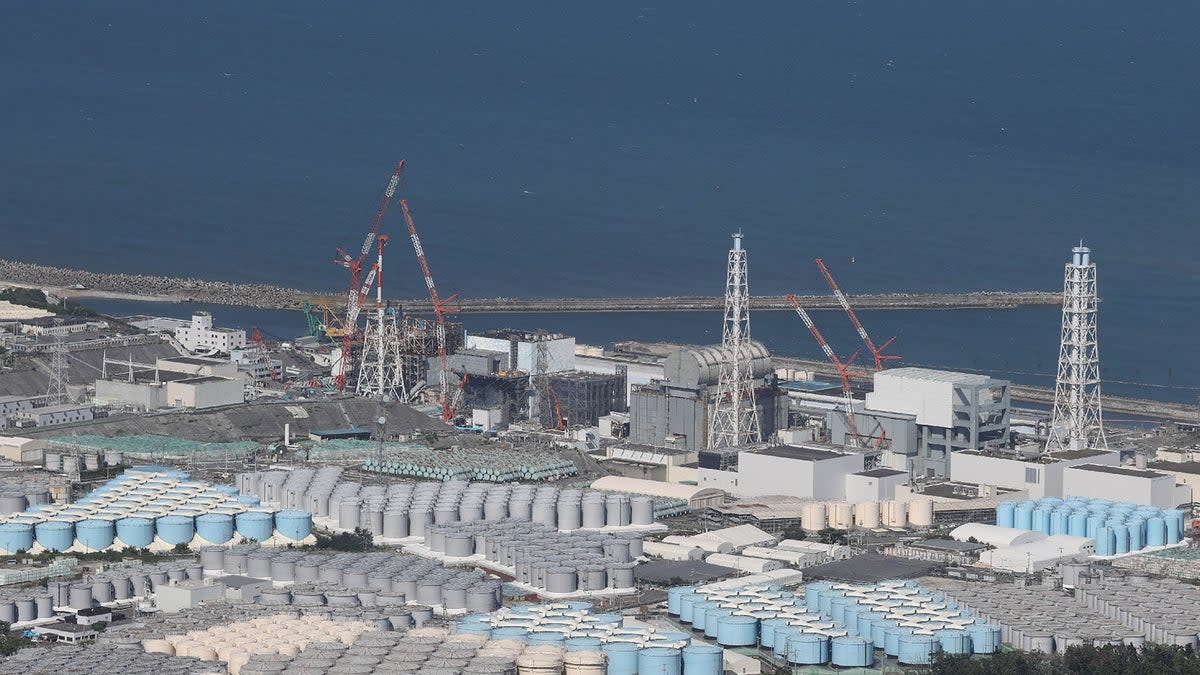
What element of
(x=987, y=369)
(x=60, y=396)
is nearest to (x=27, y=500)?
(x=60, y=396)

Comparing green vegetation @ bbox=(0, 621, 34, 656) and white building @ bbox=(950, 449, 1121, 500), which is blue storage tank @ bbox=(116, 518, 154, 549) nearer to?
green vegetation @ bbox=(0, 621, 34, 656)

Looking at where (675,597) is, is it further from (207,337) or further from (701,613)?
(207,337)

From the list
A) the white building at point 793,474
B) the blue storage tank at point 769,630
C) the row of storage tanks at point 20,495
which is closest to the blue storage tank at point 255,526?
the row of storage tanks at point 20,495

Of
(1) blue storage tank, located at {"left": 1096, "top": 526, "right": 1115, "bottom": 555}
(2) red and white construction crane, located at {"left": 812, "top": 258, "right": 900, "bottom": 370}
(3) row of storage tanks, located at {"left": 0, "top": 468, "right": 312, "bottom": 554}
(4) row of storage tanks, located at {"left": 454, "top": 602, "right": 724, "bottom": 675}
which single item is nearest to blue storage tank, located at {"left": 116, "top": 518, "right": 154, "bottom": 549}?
(3) row of storage tanks, located at {"left": 0, "top": 468, "right": 312, "bottom": 554}

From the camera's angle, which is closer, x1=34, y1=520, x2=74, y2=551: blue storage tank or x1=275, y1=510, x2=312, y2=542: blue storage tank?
x1=34, y1=520, x2=74, y2=551: blue storage tank

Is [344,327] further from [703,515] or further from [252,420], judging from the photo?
[703,515]
